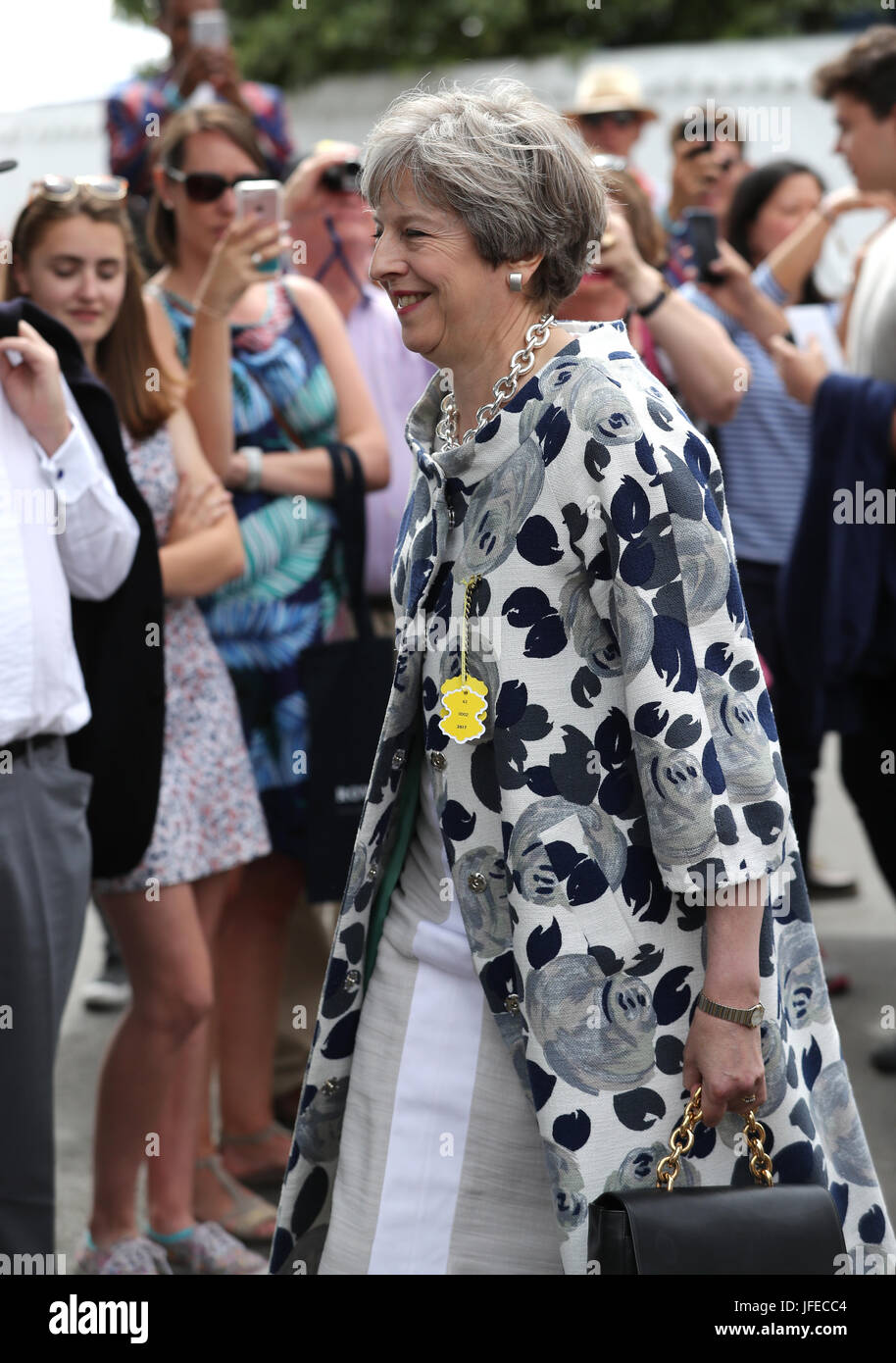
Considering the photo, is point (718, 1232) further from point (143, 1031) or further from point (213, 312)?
point (213, 312)

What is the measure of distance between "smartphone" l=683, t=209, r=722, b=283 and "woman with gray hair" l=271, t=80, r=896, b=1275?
2.44 m

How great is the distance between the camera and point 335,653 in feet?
12.6

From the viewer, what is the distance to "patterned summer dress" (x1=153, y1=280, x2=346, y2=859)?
382 centimetres

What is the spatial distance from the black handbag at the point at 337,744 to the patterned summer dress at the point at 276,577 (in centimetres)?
5

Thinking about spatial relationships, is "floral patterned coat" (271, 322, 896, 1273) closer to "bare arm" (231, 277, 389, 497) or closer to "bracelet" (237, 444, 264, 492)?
"bracelet" (237, 444, 264, 492)

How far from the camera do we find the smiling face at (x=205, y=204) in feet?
13.2

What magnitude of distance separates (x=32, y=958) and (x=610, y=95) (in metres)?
5.12

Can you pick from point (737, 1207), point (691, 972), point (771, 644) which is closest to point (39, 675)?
point (691, 972)

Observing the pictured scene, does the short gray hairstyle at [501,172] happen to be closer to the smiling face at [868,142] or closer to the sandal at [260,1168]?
the sandal at [260,1168]

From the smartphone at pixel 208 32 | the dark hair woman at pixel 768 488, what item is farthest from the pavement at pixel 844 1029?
the smartphone at pixel 208 32

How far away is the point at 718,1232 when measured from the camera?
204 centimetres

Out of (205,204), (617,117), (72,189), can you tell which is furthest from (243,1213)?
(617,117)

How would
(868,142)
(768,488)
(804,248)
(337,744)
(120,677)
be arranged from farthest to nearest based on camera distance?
(804,248) < (768,488) < (868,142) < (337,744) < (120,677)
